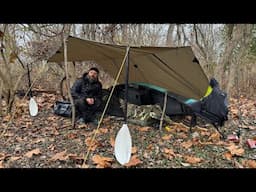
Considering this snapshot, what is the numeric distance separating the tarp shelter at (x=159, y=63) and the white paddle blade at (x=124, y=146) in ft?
3.38

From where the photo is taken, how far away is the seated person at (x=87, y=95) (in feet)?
14.3

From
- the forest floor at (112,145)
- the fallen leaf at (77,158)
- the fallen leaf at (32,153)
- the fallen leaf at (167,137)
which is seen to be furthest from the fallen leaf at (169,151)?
the fallen leaf at (32,153)

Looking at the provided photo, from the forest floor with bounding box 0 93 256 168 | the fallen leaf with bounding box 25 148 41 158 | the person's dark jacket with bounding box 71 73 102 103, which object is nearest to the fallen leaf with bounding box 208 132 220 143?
the forest floor with bounding box 0 93 256 168

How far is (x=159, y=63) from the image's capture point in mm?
3893

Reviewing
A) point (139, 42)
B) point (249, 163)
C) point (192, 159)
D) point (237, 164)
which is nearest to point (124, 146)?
point (192, 159)

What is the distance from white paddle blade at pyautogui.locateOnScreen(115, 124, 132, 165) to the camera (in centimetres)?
272

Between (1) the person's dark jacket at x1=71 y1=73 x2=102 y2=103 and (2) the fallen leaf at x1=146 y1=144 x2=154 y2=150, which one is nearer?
(2) the fallen leaf at x1=146 y1=144 x2=154 y2=150

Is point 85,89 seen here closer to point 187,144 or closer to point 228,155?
point 187,144

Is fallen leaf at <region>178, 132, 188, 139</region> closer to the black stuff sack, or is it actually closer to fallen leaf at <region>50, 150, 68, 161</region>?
fallen leaf at <region>50, 150, 68, 161</region>

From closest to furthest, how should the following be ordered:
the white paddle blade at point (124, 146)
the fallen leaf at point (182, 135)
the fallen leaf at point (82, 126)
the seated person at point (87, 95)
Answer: the white paddle blade at point (124, 146), the fallen leaf at point (182, 135), the fallen leaf at point (82, 126), the seated person at point (87, 95)

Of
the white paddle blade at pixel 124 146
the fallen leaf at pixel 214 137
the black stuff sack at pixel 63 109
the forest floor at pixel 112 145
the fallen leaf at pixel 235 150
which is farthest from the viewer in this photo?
the black stuff sack at pixel 63 109

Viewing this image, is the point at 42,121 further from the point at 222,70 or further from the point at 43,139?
the point at 222,70

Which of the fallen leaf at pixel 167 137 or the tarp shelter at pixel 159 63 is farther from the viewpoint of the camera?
the fallen leaf at pixel 167 137

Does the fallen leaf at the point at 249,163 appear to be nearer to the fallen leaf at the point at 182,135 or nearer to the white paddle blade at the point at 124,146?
the fallen leaf at the point at 182,135
